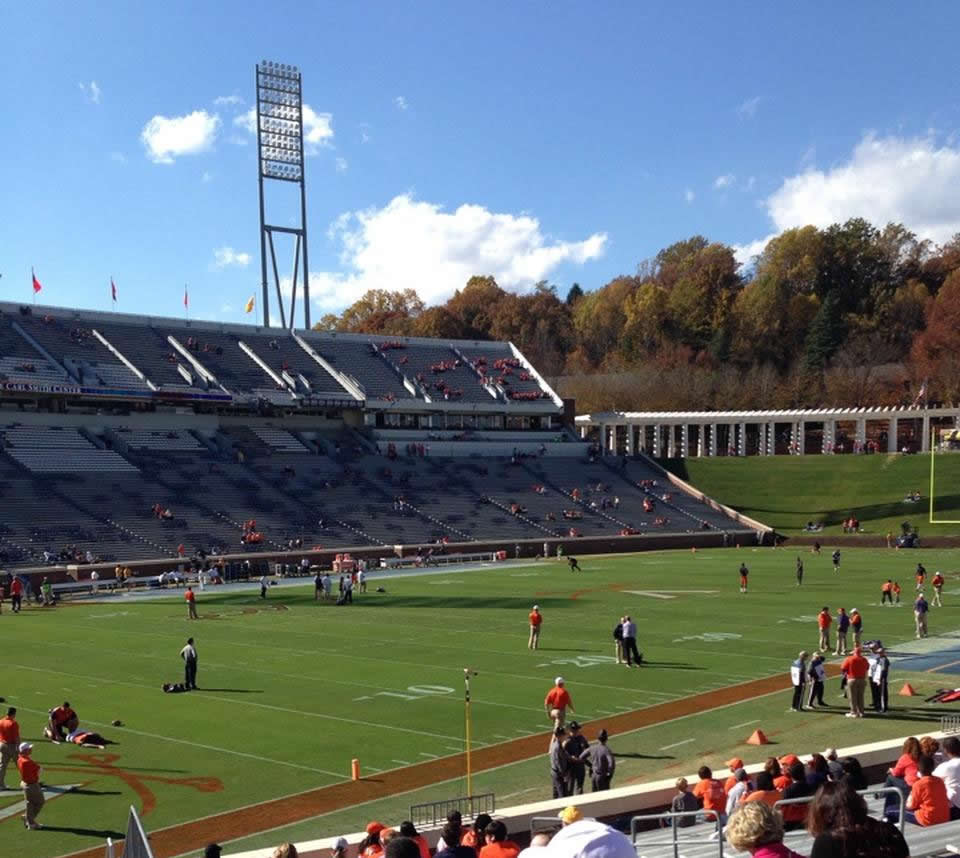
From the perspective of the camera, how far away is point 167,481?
203 ft

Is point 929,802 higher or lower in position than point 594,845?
lower

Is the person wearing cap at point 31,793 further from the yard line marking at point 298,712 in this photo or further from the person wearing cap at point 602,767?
the person wearing cap at point 602,767

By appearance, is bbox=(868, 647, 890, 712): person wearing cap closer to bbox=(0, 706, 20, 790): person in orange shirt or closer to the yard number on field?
the yard number on field

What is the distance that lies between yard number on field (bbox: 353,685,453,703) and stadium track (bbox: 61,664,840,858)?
3922 mm

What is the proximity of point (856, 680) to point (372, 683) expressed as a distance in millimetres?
9878

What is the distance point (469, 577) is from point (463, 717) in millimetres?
28582

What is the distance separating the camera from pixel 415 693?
23641 mm

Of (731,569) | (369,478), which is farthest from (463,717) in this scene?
(369,478)

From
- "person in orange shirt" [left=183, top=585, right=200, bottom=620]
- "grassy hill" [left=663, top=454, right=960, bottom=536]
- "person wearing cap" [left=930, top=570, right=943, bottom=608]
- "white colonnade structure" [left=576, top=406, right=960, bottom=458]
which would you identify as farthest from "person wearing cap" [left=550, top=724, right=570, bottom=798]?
"white colonnade structure" [left=576, top=406, right=960, bottom=458]

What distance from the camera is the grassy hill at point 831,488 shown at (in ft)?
225

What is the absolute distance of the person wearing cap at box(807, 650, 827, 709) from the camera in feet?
70.9

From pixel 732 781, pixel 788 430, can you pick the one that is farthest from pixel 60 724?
pixel 788 430

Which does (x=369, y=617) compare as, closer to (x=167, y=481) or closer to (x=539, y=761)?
(x=539, y=761)

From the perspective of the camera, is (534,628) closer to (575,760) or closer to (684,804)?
(575,760)
